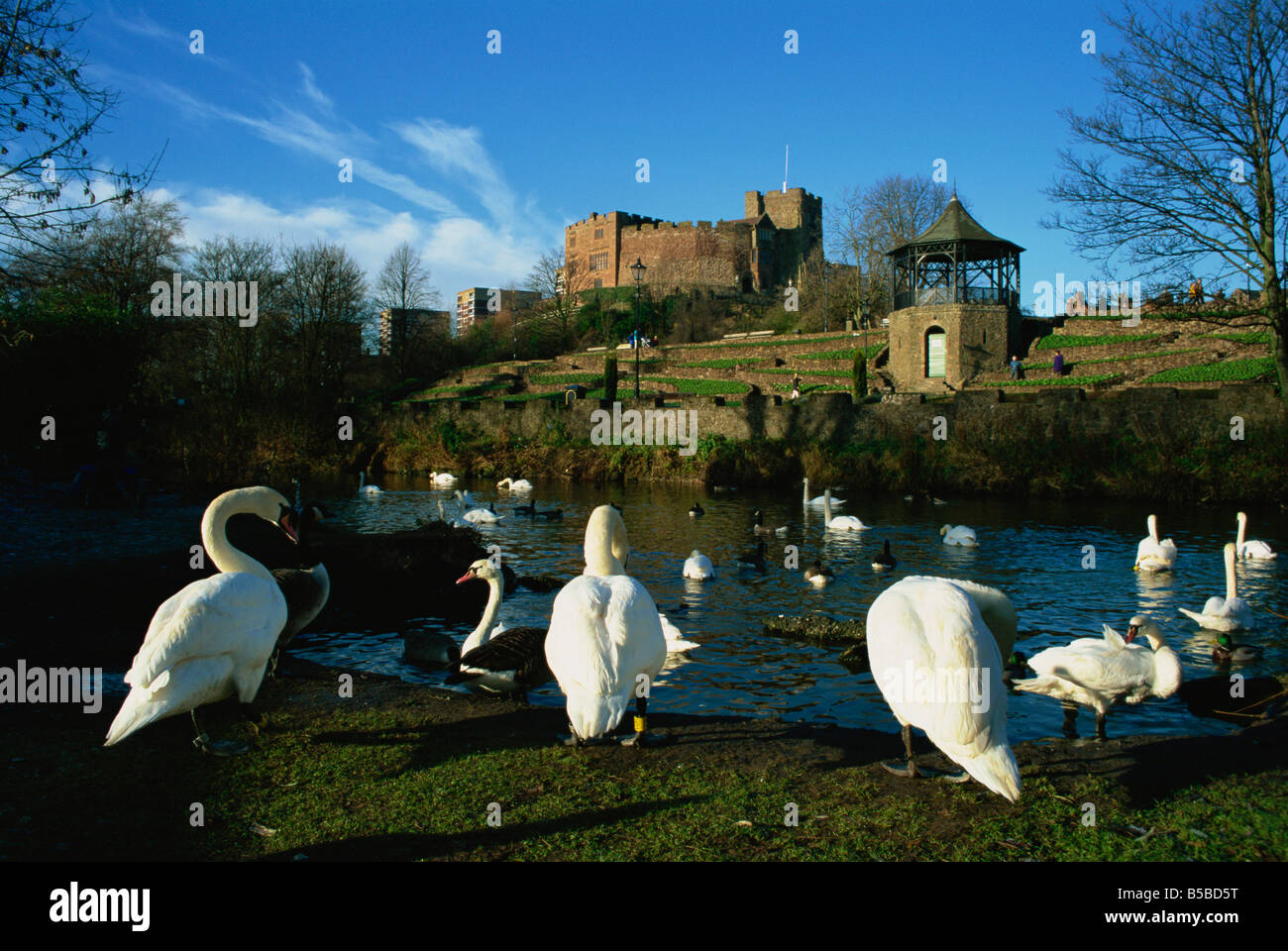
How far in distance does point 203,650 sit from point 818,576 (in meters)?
11.3

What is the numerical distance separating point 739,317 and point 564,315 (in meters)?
17.8

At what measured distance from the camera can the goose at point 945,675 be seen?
4.52 meters

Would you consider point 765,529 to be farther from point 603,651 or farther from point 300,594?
point 603,651

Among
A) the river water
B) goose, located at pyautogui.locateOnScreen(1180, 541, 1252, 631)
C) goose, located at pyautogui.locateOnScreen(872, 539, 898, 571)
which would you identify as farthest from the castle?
goose, located at pyautogui.locateOnScreen(1180, 541, 1252, 631)

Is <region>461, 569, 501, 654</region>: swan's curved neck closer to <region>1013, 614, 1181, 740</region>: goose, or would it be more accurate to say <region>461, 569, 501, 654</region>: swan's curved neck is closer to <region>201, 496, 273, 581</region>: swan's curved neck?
<region>201, 496, 273, 581</region>: swan's curved neck

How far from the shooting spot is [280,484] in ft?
86.0

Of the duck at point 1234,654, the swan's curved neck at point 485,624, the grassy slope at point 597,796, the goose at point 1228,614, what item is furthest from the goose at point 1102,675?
the swan's curved neck at point 485,624

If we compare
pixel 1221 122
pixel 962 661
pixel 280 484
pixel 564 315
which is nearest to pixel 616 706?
pixel 962 661

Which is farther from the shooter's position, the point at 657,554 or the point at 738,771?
the point at 657,554

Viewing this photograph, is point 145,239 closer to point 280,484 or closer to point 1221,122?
point 280,484

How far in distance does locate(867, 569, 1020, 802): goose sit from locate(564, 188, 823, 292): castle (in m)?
98.9

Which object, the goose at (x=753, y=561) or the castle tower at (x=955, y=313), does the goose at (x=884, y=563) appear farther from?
the castle tower at (x=955, y=313)

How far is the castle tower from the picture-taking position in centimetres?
4781

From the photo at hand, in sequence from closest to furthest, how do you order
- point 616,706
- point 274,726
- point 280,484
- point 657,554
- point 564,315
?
point 616,706
point 274,726
point 657,554
point 280,484
point 564,315
